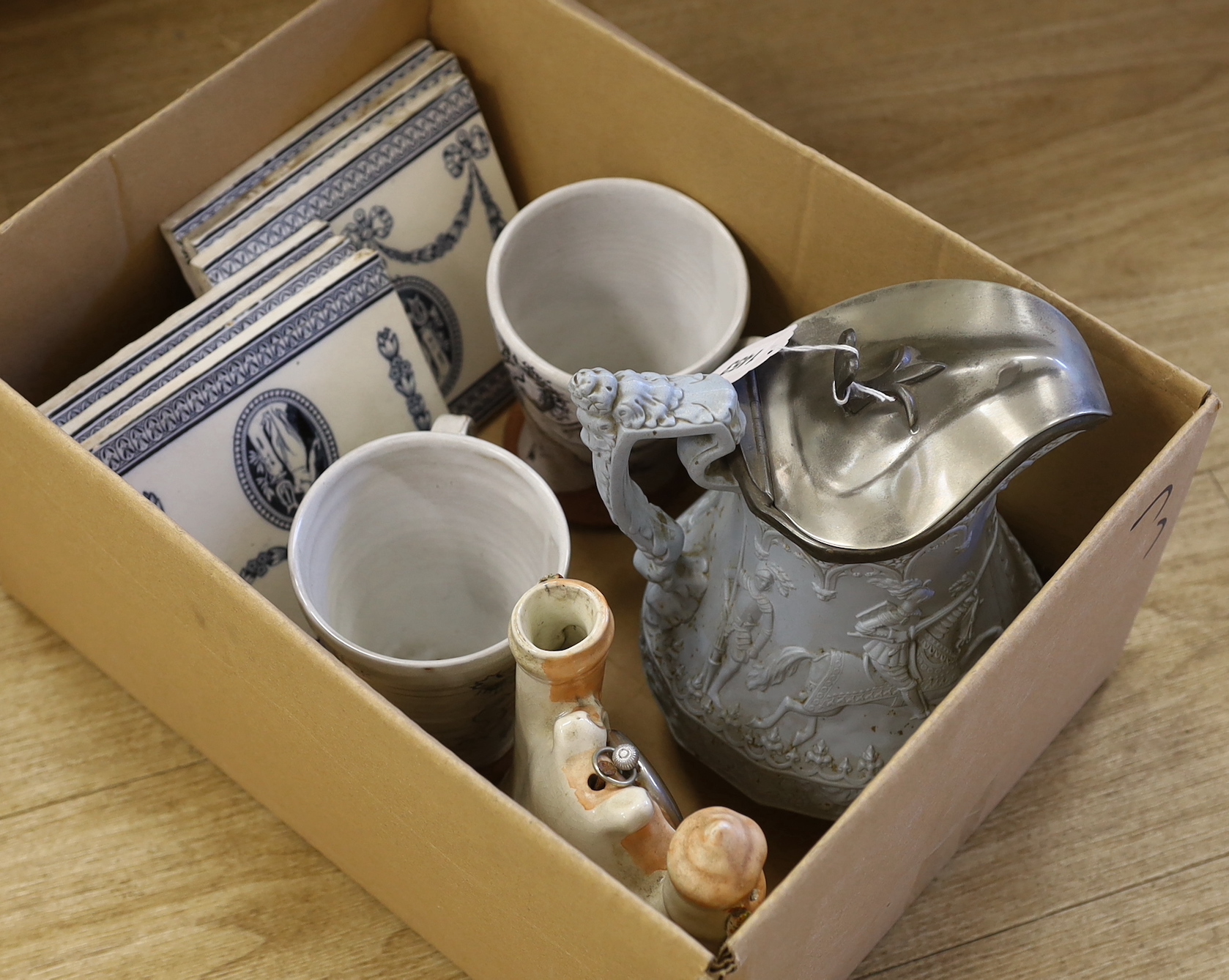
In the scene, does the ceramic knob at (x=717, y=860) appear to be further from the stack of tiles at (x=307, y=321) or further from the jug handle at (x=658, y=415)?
the stack of tiles at (x=307, y=321)

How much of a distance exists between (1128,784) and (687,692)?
0.74ft

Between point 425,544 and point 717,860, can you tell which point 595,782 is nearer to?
point 717,860

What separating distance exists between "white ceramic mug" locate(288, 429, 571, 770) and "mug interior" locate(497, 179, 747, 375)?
95 mm

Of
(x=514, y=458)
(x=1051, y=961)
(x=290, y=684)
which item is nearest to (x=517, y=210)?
(x=514, y=458)

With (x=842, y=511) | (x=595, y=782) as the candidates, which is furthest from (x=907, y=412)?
(x=595, y=782)

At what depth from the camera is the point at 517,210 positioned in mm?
759

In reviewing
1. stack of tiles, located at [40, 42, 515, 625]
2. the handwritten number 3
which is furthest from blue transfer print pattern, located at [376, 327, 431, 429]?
the handwritten number 3

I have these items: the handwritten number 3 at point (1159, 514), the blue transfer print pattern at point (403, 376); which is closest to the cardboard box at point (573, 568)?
the handwritten number 3 at point (1159, 514)

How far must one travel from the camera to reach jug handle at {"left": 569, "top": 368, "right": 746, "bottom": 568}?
0.49 m

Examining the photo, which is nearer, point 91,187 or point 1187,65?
point 91,187

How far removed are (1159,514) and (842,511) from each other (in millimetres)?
144

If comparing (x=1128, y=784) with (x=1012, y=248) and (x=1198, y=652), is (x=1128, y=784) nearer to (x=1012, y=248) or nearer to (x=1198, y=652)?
(x=1198, y=652)

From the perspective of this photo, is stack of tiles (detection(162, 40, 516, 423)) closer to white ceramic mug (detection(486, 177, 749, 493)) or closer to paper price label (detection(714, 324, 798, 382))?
white ceramic mug (detection(486, 177, 749, 493))

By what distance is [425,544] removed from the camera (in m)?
0.65
